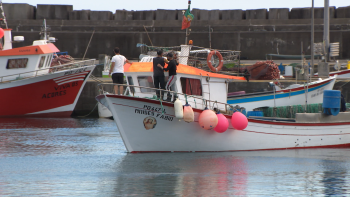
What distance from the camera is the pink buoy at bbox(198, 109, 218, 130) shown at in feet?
37.7

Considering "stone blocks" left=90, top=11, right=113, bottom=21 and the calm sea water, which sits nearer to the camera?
the calm sea water

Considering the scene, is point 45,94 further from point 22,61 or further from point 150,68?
point 150,68

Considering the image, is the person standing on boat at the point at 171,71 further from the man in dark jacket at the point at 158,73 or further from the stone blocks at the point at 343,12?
the stone blocks at the point at 343,12

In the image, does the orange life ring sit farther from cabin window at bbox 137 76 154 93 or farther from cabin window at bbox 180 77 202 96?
cabin window at bbox 137 76 154 93

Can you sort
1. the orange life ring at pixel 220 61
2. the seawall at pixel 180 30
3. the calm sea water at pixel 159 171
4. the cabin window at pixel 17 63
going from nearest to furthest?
the calm sea water at pixel 159 171 < the orange life ring at pixel 220 61 < the cabin window at pixel 17 63 < the seawall at pixel 180 30

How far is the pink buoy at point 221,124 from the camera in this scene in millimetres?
11727

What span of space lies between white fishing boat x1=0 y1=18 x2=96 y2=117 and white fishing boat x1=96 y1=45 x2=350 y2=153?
9826mm

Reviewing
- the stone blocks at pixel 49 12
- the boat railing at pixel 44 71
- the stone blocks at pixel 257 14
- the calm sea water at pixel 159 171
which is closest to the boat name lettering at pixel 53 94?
the boat railing at pixel 44 71

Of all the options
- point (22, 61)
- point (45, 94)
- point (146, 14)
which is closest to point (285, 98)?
point (45, 94)

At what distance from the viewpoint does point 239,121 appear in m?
11.8

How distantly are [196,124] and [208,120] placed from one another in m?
0.58

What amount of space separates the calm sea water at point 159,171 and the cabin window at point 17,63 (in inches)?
296

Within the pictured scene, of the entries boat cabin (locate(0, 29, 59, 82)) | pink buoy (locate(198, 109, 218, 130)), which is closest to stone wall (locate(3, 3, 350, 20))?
boat cabin (locate(0, 29, 59, 82))

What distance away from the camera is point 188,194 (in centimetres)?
866
